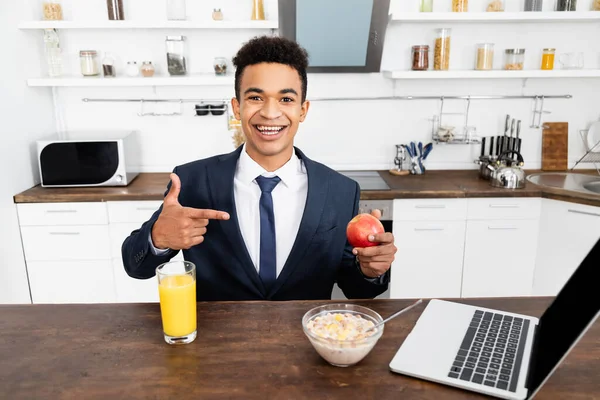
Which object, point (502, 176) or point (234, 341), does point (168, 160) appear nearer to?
point (502, 176)

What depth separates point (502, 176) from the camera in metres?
2.86

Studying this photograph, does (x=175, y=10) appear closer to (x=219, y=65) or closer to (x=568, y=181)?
(x=219, y=65)

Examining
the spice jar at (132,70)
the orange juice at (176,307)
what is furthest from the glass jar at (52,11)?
the orange juice at (176,307)

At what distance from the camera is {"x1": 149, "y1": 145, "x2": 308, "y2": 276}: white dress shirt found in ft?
5.27

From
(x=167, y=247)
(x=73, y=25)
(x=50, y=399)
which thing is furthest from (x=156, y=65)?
(x=50, y=399)

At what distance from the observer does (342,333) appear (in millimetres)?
1021

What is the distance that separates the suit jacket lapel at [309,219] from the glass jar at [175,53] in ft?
5.64

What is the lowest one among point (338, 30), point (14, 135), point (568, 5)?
point (14, 135)

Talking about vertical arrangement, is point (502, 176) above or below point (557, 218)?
above

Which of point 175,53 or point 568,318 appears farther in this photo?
point 175,53

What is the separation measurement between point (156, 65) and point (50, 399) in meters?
2.68

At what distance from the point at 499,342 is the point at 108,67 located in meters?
2.84

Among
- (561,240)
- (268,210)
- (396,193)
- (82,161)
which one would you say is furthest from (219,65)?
(561,240)

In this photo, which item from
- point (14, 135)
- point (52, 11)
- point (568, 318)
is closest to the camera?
point (568, 318)
